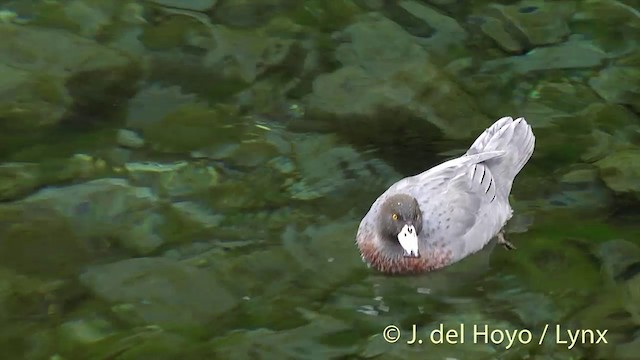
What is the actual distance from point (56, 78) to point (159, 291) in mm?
2590

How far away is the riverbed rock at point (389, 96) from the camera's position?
8.45 m

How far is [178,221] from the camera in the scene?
740 centimetres

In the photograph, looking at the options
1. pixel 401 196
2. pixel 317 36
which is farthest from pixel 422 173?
pixel 317 36

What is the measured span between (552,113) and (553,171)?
2.59 ft

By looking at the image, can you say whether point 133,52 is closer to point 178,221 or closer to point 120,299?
point 178,221

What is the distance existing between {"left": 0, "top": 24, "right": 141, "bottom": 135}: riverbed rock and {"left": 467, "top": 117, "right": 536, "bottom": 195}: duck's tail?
2.78m

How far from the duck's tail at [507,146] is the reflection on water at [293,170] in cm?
18

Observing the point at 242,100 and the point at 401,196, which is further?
the point at 242,100

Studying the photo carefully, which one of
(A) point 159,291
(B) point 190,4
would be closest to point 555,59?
(B) point 190,4

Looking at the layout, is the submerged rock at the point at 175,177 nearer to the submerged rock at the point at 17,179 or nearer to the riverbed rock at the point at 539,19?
the submerged rock at the point at 17,179

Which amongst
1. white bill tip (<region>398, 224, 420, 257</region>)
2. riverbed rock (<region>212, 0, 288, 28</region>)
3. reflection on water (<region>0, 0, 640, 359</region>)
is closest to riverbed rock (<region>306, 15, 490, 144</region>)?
reflection on water (<region>0, 0, 640, 359</region>)

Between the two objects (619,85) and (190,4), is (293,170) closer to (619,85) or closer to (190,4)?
(190,4)

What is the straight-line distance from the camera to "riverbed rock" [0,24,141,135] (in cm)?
834

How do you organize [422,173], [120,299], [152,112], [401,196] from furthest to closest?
[152,112] < [422,173] < [401,196] < [120,299]
